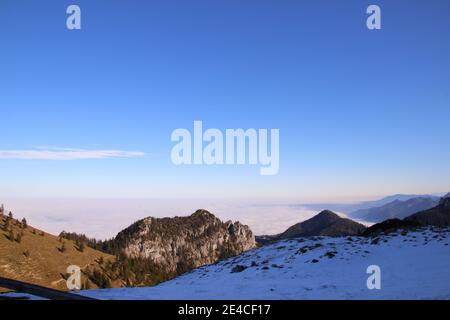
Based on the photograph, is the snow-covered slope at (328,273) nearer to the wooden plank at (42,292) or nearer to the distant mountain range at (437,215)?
the wooden plank at (42,292)

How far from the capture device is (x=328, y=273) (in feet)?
63.6

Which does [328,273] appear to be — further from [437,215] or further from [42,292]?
[437,215]

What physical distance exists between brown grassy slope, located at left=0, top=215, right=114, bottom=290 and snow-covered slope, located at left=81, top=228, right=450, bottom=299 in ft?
206

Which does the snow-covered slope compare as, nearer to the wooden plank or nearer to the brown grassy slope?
the wooden plank

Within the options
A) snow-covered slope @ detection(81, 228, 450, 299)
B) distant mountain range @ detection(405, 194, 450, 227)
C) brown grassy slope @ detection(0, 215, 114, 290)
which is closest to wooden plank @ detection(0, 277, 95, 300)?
snow-covered slope @ detection(81, 228, 450, 299)

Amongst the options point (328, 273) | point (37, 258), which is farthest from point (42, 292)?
point (37, 258)

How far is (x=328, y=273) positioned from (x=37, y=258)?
84676mm

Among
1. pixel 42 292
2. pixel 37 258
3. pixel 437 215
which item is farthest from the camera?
pixel 437 215

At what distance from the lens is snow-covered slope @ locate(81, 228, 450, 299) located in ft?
46.9
